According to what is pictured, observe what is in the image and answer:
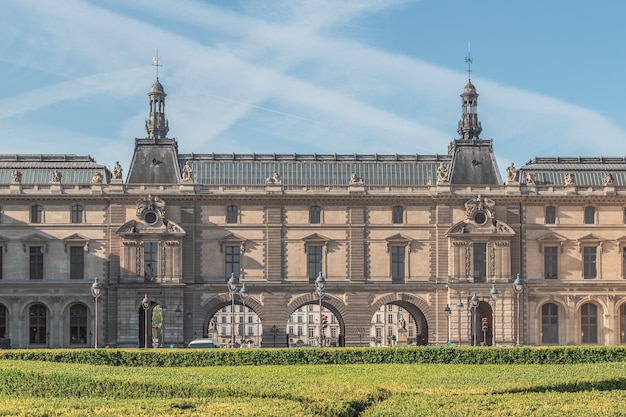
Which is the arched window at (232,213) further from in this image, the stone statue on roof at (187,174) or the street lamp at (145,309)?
the street lamp at (145,309)

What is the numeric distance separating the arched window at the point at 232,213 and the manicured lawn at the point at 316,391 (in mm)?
36497

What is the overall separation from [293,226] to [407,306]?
38.3 feet

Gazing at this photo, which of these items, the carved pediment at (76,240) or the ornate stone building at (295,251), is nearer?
the ornate stone building at (295,251)

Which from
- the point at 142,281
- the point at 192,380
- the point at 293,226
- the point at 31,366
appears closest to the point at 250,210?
the point at 293,226

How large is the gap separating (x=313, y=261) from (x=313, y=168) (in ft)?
26.5

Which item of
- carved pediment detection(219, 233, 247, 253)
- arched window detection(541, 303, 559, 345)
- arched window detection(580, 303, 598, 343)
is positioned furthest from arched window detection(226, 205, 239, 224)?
arched window detection(580, 303, 598, 343)

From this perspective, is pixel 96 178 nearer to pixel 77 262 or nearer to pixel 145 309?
pixel 77 262

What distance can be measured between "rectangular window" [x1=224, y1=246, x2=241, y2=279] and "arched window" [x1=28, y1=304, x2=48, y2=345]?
14693mm

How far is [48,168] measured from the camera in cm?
8781

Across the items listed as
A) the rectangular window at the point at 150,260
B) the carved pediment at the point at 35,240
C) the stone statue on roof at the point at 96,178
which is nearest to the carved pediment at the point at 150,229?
the rectangular window at the point at 150,260

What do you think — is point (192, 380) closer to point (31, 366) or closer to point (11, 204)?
point (31, 366)

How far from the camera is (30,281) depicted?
8431cm

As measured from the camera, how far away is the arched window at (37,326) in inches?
3324

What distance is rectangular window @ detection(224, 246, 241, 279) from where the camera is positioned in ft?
282
